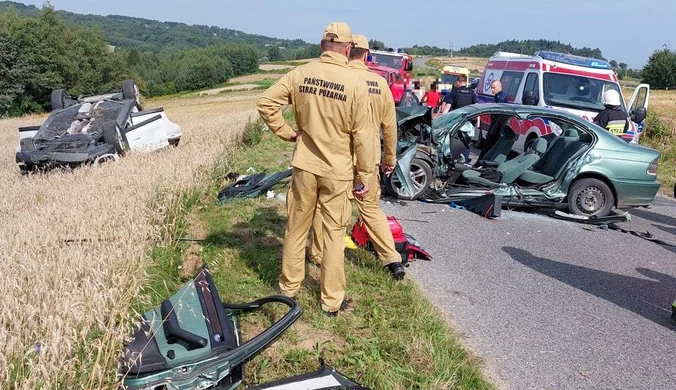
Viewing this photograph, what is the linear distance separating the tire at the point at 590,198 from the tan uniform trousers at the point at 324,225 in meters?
4.64

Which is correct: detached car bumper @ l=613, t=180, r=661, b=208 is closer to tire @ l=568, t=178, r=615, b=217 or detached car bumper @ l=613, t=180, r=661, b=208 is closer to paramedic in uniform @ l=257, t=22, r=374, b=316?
tire @ l=568, t=178, r=615, b=217

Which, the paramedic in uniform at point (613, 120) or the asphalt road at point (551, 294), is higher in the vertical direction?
the paramedic in uniform at point (613, 120)

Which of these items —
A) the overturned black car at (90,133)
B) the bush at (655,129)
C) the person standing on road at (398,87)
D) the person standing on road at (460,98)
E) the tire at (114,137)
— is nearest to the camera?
the overturned black car at (90,133)

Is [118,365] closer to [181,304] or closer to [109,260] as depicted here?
[181,304]

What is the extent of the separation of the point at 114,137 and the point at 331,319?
24.1ft

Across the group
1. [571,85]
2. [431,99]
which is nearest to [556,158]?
[571,85]

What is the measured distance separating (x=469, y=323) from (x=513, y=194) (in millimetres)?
3667

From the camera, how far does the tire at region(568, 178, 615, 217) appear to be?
7469 mm

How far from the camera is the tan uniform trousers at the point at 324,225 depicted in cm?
396

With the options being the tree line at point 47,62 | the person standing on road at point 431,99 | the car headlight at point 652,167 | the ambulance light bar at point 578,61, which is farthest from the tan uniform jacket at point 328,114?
the tree line at point 47,62

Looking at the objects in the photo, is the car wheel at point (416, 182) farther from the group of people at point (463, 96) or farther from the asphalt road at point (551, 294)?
the group of people at point (463, 96)

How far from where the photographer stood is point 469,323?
4.27 meters

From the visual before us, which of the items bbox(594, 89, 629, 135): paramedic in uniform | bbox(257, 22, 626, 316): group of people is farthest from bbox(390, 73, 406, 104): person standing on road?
bbox(257, 22, 626, 316): group of people

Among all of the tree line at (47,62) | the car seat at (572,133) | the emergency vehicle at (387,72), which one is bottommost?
the tree line at (47,62)
